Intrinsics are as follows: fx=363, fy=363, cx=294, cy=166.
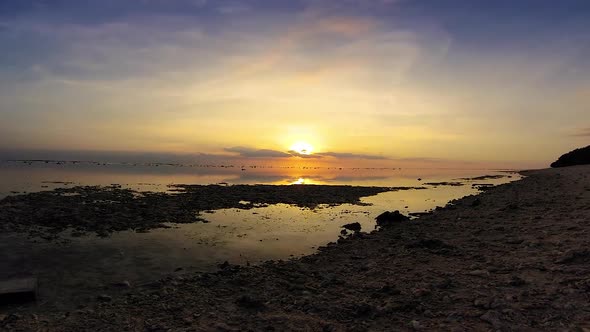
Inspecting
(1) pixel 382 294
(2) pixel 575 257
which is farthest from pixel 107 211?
(2) pixel 575 257

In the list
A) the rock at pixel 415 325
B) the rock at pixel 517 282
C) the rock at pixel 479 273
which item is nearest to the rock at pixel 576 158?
the rock at pixel 479 273

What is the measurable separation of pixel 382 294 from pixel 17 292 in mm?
9028

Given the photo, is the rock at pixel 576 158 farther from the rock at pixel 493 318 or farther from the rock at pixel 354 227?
the rock at pixel 493 318

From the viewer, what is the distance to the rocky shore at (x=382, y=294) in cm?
751

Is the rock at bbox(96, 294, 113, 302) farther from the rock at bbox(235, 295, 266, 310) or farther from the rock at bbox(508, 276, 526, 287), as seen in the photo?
the rock at bbox(508, 276, 526, 287)

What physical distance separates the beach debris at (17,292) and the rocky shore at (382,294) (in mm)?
590

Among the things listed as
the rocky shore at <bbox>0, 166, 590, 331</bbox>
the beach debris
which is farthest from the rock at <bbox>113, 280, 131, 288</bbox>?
the beach debris

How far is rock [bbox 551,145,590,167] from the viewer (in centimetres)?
10706

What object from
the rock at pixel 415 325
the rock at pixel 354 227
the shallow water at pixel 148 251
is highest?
the rock at pixel 415 325

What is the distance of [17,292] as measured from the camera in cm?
890

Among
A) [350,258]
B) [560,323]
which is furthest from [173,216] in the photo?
[560,323]

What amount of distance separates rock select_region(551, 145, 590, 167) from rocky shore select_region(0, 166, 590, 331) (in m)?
119

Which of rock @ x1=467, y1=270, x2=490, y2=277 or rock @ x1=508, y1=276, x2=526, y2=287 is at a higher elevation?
rock @ x1=508, y1=276, x2=526, y2=287

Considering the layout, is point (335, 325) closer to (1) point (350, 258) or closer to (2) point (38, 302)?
(1) point (350, 258)
